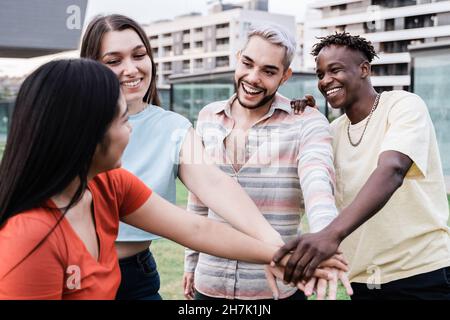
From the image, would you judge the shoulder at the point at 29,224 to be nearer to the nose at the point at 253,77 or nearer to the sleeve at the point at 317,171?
the sleeve at the point at 317,171

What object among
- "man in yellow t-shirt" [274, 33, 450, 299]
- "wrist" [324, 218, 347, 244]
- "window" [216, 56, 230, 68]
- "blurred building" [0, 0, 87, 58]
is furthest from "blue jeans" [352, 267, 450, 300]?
"window" [216, 56, 230, 68]

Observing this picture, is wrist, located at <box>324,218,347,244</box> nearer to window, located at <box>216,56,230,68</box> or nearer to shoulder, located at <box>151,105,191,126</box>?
shoulder, located at <box>151,105,191,126</box>

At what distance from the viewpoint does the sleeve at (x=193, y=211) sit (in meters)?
1.29

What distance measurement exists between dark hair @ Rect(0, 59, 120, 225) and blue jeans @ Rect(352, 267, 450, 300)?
0.76m

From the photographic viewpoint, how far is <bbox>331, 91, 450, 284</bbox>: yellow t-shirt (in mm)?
1142

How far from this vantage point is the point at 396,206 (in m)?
1.18

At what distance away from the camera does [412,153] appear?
1091mm

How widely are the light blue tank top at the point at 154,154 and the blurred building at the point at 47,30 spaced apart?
1.13 ft

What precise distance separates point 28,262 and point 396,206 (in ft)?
2.57

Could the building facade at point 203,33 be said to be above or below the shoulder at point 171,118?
above

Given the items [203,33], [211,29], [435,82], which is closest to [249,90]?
[435,82]

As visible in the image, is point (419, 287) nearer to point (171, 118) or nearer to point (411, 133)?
point (411, 133)

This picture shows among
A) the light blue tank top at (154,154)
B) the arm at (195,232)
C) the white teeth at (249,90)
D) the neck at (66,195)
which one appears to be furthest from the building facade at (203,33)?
the neck at (66,195)
